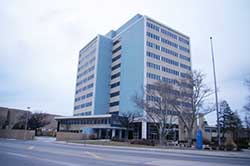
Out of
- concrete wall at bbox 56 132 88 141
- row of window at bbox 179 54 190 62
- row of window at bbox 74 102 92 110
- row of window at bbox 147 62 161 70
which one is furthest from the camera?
row of window at bbox 74 102 92 110

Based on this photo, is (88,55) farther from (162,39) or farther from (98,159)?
(98,159)

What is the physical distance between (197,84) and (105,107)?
1842 inches

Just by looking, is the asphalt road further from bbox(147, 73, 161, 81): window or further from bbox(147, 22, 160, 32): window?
bbox(147, 22, 160, 32): window

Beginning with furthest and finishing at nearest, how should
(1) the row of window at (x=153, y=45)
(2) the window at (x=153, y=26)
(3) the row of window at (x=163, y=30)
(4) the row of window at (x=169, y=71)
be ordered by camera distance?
(3) the row of window at (x=163, y=30), (2) the window at (x=153, y=26), (4) the row of window at (x=169, y=71), (1) the row of window at (x=153, y=45)

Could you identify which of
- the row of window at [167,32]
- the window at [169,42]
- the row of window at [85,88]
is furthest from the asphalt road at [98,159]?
the row of window at [85,88]

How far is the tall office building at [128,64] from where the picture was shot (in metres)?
68.7

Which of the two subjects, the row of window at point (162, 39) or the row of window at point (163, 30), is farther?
the row of window at point (163, 30)

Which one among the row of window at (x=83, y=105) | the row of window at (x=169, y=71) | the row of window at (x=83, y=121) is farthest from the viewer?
the row of window at (x=83, y=105)

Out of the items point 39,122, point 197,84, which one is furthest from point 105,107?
point 197,84

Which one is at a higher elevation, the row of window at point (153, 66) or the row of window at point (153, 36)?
the row of window at point (153, 36)

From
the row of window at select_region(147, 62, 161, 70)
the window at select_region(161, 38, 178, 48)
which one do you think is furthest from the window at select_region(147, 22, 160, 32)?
the row of window at select_region(147, 62, 161, 70)

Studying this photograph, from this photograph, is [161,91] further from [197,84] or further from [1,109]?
[1,109]

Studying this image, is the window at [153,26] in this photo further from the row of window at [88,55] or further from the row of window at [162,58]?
the row of window at [88,55]

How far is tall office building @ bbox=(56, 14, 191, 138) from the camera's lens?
225 feet
